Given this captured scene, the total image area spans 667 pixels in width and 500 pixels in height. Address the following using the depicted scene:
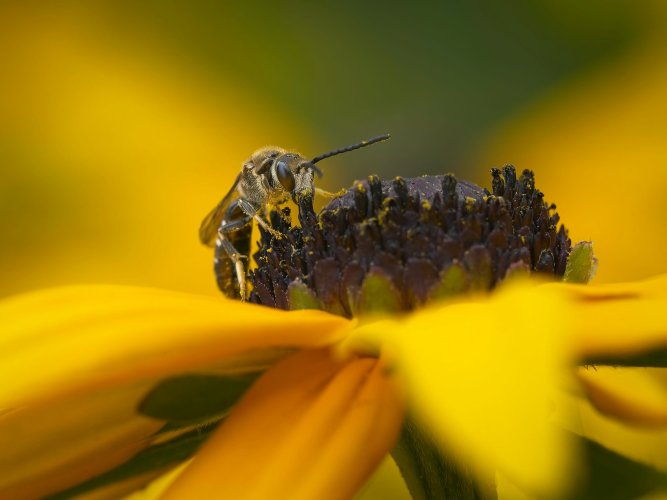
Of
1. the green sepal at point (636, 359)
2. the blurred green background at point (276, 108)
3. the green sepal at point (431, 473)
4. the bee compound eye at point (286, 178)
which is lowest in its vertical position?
the green sepal at point (431, 473)

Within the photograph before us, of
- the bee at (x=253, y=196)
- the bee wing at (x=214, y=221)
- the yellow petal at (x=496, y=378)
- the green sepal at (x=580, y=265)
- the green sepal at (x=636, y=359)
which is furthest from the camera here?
the bee wing at (x=214, y=221)

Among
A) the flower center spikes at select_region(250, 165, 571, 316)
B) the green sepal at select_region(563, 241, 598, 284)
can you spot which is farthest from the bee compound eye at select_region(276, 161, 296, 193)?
the green sepal at select_region(563, 241, 598, 284)

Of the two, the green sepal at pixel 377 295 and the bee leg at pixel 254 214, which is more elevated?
the bee leg at pixel 254 214

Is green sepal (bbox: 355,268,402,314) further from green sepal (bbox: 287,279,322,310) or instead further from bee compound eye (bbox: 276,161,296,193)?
bee compound eye (bbox: 276,161,296,193)

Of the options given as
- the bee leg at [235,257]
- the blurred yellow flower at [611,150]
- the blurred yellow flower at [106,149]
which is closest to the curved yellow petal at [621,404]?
the bee leg at [235,257]

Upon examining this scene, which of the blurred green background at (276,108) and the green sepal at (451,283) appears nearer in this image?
the green sepal at (451,283)

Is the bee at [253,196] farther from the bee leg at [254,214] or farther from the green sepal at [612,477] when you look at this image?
the green sepal at [612,477]

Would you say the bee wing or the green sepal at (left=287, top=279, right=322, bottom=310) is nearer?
the green sepal at (left=287, top=279, right=322, bottom=310)
